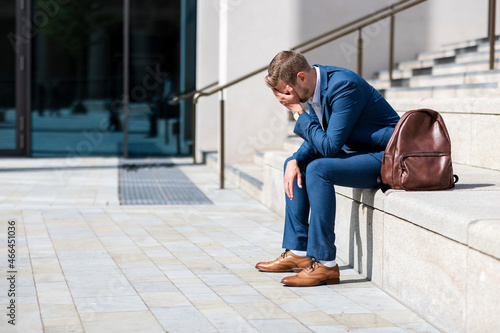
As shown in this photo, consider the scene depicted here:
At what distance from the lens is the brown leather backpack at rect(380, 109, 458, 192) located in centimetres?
396

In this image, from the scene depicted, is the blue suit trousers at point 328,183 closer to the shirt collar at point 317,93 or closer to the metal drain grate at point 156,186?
the shirt collar at point 317,93

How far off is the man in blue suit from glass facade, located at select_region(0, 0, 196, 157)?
907 centimetres

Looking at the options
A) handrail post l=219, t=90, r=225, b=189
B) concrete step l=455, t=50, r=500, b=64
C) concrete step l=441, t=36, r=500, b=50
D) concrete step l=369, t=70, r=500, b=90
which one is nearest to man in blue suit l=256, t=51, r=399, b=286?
concrete step l=369, t=70, r=500, b=90

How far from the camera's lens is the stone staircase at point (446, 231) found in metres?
3.11

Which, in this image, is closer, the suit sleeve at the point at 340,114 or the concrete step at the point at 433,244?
the concrete step at the point at 433,244

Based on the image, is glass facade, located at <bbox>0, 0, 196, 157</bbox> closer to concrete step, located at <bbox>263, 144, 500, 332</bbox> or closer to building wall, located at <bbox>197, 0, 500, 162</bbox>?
building wall, located at <bbox>197, 0, 500, 162</bbox>

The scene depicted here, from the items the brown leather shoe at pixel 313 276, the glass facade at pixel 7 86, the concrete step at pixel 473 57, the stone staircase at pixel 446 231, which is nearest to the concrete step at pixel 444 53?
the concrete step at pixel 473 57

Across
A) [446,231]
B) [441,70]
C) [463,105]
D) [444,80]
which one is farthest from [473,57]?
[446,231]

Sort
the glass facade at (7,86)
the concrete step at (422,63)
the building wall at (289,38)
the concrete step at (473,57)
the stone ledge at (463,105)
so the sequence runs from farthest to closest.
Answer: the glass facade at (7,86), the building wall at (289,38), the concrete step at (422,63), the concrete step at (473,57), the stone ledge at (463,105)

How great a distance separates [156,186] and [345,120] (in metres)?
5.26

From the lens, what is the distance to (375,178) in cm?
429

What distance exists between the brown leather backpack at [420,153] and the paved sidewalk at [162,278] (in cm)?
64

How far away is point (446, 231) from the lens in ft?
11.1

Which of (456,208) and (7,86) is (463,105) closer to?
(456,208)
